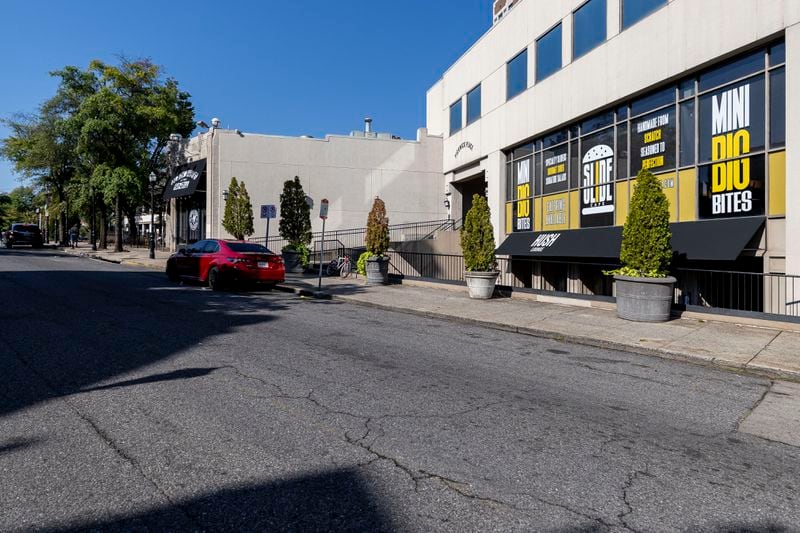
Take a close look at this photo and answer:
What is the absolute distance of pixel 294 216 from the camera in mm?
23500

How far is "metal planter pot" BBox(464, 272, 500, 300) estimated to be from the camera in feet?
48.0

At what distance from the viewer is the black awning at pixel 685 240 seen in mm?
11727

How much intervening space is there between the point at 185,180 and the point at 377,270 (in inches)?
736

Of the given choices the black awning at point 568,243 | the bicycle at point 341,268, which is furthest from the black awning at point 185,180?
the black awning at point 568,243

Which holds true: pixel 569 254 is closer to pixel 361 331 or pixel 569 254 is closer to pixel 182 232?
pixel 361 331

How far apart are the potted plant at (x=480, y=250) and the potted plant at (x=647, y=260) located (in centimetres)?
398

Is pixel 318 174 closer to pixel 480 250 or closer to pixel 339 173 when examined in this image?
pixel 339 173

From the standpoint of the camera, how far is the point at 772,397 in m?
6.18

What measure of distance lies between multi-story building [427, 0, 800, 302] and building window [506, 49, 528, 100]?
7 cm

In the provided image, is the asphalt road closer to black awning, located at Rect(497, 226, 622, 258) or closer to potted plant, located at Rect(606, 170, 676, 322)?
potted plant, located at Rect(606, 170, 676, 322)

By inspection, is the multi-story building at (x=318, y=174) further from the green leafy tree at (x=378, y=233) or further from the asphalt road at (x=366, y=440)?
the asphalt road at (x=366, y=440)

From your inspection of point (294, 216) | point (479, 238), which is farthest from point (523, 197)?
point (294, 216)

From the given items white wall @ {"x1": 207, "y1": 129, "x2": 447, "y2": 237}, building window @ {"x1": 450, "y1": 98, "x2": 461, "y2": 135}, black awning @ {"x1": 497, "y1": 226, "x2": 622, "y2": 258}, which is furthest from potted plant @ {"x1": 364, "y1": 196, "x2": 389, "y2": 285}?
white wall @ {"x1": 207, "y1": 129, "x2": 447, "y2": 237}

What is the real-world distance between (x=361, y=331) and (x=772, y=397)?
596 centimetres
